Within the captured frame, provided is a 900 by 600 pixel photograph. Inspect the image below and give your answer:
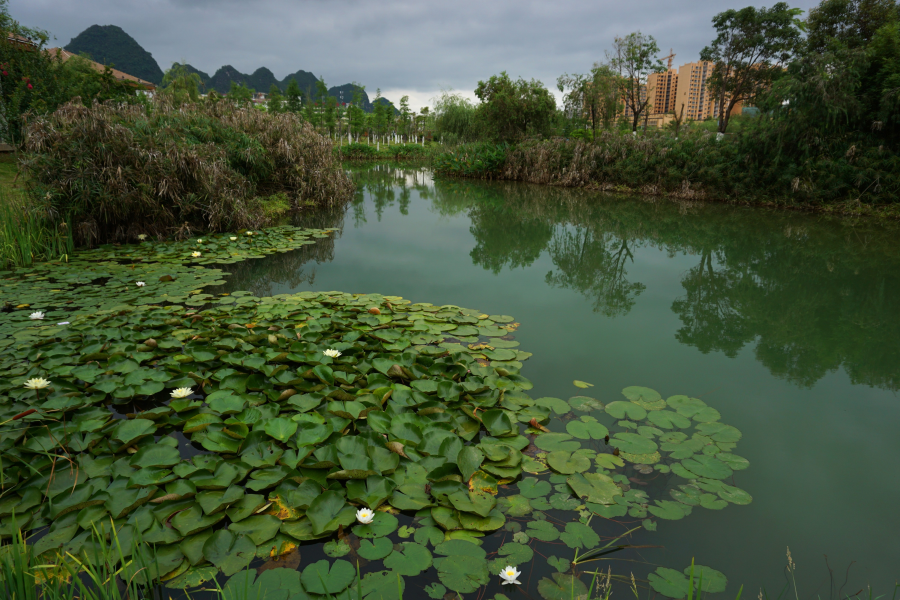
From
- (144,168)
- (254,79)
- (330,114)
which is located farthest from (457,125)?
(254,79)

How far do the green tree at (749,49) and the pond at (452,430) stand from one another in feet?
80.7

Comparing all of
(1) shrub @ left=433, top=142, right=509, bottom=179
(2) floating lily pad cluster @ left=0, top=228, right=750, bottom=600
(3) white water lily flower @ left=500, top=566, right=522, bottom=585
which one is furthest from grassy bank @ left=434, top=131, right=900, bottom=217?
(3) white water lily flower @ left=500, top=566, right=522, bottom=585

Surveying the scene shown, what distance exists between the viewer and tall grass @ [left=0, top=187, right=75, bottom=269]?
4.72m

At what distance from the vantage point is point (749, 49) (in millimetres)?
23125

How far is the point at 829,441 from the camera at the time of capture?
2371 millimetres

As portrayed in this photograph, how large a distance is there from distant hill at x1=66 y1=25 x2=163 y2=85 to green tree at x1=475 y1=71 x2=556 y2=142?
77.5 m

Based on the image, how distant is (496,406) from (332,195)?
8.46 meters

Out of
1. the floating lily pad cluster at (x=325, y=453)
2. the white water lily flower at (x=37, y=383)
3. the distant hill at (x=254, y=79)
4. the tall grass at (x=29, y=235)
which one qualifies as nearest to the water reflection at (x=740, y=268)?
the floating lily pad cluster at (x=325, y=453)

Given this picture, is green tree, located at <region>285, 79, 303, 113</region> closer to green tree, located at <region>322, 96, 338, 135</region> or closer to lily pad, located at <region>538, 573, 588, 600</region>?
green tree, located at <region>322, 96, 338, 135</region>

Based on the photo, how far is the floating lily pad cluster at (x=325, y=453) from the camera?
1.55 meters

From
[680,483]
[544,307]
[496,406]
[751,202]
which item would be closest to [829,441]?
[680,483]

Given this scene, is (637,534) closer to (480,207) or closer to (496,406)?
(496,406)

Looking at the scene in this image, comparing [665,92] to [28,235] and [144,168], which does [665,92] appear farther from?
[28,235]

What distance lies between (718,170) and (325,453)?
13090 mm
